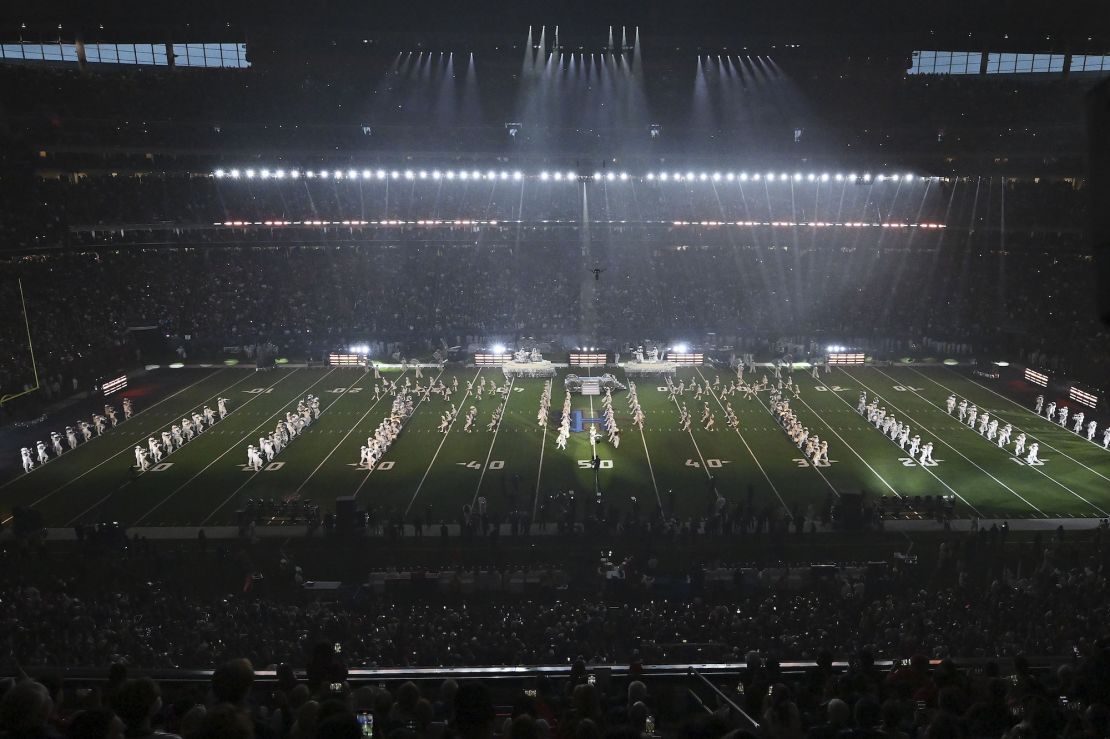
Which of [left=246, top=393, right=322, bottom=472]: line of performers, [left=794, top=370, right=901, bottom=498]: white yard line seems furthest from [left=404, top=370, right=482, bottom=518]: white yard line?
[left=794, top=370, right=901, bottom=498]: white yard line

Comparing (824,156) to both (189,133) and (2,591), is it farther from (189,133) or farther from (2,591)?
(2,591)

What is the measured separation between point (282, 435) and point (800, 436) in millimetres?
17282

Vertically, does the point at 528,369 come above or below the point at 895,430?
above

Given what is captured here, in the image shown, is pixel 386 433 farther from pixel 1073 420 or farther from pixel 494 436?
pixel 1073 420

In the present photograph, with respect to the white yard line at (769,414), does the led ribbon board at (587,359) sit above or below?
above

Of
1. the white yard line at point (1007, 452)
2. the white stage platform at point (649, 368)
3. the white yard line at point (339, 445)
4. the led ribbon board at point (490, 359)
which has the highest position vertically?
the led ribbon board at point (490, 359)

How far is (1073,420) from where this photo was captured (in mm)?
27844

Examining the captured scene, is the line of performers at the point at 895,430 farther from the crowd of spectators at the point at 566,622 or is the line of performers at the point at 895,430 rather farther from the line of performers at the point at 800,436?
the crowd of spectators at the point at 566,622

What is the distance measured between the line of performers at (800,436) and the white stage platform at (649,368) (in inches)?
285

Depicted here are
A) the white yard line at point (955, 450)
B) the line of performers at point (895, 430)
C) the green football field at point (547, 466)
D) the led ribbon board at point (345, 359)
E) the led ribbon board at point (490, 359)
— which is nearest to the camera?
the white yard line at point (955, 450)

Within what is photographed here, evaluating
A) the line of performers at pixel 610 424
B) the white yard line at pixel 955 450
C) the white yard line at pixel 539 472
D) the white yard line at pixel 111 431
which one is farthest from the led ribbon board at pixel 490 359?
the white yard line at pixel 955 450

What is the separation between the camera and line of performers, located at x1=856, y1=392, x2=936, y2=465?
2406 cm

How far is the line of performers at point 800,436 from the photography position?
2384 centimetres

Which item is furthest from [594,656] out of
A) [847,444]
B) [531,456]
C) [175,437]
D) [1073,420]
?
[1073,420]
